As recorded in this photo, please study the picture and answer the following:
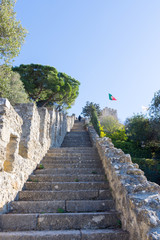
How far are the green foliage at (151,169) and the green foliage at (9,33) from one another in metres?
8.43

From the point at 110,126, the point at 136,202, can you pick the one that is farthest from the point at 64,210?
the point at 110,126

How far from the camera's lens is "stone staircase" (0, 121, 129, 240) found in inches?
107

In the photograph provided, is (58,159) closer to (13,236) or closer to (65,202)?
(65,202)

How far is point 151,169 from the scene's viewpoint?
9.77 meters

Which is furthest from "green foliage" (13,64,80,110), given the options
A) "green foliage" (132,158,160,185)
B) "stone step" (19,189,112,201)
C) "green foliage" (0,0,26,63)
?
"stone step" (19,189,112,201)

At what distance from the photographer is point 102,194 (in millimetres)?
3863

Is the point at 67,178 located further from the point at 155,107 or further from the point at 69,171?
the point at 155,107

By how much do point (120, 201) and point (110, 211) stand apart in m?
0.35

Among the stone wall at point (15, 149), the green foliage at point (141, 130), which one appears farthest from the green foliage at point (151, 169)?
the stone wall at point (15, 149)

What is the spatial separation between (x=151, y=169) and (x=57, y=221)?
7987 mm

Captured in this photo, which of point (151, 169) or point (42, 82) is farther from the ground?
point (42, 82)

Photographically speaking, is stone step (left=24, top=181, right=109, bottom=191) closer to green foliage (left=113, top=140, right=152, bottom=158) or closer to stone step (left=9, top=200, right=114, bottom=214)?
stone step (left=9, top=200, right=114, bottom=214)

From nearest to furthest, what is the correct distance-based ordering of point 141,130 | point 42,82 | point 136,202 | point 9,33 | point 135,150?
point 136,202 → point 9,33 → point 135,150 → point 141,130 → point 42,82

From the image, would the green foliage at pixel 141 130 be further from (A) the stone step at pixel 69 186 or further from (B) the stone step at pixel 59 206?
(B) the stone step at pixel 59 206
